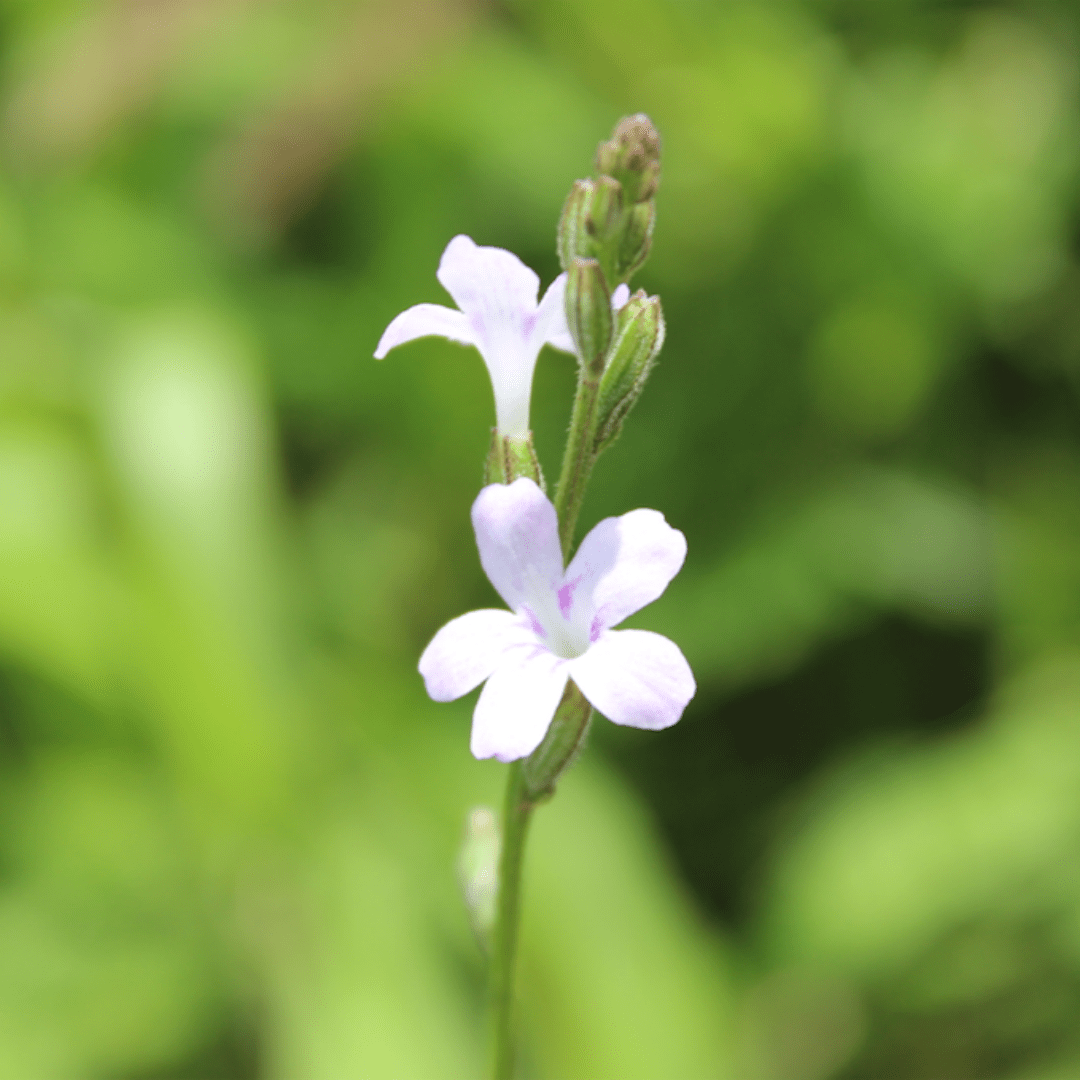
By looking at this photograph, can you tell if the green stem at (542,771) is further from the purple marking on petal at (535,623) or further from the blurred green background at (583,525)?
the blurred green background at (583,525)

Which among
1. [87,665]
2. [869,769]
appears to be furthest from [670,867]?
[87,665]

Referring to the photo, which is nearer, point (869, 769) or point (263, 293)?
point (869, 769)

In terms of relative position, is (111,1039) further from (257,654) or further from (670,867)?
(670,867)

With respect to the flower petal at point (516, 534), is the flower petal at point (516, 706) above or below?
below

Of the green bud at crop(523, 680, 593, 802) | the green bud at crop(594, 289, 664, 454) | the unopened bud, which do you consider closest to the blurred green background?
the unopened bud

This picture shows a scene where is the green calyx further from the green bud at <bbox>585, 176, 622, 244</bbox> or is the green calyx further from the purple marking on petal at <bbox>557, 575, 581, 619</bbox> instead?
the purple marking on petal at <bbox>557, 575, 581, 619</bbox>

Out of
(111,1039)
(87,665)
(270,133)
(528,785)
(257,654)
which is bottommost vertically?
(528,785)

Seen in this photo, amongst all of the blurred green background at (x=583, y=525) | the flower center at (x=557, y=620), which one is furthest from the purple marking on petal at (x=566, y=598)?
the blurred green background at (x=583, y=525)
